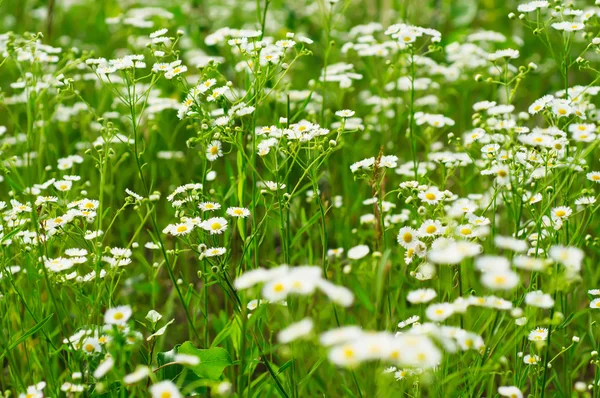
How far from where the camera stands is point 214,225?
1901mm

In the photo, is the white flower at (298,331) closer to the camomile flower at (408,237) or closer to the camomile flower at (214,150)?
the camomile flower at (408,237)

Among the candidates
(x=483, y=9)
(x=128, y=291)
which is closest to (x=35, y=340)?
(x=128, y=291)

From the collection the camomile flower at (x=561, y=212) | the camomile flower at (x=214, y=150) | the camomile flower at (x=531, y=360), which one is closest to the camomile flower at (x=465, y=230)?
the camomile flower at (x=561, y=212)

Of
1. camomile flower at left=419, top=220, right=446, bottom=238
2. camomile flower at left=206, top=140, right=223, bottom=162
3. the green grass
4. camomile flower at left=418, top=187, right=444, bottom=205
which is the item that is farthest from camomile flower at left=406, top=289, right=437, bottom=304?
camomile flower at left=206, top=140, right=223, bottom=162

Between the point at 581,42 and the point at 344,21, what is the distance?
190 cm

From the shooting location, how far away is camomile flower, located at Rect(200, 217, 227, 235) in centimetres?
185

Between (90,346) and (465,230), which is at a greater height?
(465,230)

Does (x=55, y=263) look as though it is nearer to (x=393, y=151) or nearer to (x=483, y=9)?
(x=393, y=151)

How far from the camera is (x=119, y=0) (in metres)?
5.60

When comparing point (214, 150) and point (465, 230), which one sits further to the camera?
point (214, 150)

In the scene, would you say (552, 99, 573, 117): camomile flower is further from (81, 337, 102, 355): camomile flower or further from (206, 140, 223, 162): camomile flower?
(81, 337, 102, 355): camomile flower

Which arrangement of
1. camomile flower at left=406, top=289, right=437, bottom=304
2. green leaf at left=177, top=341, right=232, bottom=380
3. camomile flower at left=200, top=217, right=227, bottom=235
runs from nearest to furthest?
camomile flower at left=406, top=289, right=437, bottom=304
green leaf at left=177, top=341, right=232, bottom=380
camomile flower at left=200, top=217, right=227, bottom=235

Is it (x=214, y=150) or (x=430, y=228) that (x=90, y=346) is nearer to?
(x=214, y=150)

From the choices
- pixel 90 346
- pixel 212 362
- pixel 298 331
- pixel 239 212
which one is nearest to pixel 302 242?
pixel 239 212
